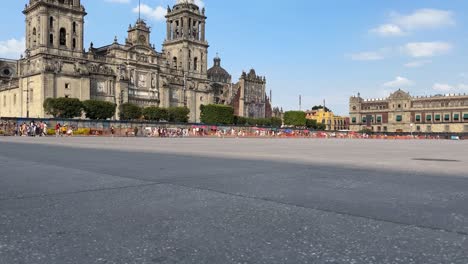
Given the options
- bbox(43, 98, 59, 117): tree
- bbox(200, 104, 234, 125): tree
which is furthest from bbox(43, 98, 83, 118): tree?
bbox(200, 104, 234, 125): tree

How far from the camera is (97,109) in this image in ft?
204

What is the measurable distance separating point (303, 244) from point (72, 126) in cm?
4830

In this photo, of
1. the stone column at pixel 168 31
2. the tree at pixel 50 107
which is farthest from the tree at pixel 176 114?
the stone column at pixel 168 31

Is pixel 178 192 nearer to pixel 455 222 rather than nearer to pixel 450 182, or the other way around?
pixel 455 222

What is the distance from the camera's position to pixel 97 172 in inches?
298

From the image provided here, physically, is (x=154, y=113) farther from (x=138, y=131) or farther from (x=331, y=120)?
(x=331, y=120)

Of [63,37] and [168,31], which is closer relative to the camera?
[63,37]

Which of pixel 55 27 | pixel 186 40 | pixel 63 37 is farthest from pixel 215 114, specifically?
pixel 55 27

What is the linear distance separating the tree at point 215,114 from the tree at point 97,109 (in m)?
21.1

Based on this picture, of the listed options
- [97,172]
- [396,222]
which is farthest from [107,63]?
[396,222]

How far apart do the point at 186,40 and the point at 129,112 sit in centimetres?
2508

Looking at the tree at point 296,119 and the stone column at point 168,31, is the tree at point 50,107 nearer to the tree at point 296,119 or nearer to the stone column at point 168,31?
the stone column at point 168,31

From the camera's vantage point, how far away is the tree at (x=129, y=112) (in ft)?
221

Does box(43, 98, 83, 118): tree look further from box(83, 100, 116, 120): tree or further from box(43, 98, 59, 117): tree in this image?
box(83, 100, 116, 120): tree
